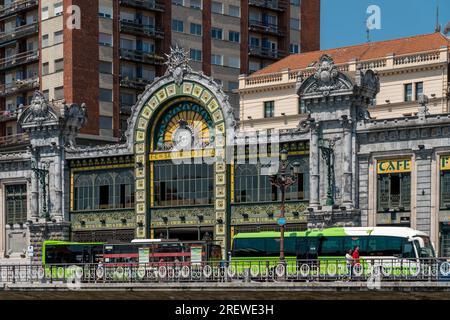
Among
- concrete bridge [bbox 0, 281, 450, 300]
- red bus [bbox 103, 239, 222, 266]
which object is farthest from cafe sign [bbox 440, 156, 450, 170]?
concrete bridge [bbox 0, 281, 450, 300]

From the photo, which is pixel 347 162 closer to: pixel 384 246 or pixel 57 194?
pixel 384 246

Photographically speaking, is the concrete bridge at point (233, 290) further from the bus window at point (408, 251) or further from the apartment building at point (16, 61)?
the apartment building at point (16, 61)

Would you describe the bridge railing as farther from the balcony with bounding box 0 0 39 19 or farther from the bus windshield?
the balcony with bounding box 0 0 39 19

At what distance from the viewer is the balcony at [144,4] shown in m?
104

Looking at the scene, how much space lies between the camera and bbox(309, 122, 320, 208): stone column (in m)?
74.2

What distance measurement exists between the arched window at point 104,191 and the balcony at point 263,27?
108 ft

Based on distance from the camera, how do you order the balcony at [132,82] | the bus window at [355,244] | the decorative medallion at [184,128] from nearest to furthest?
the bus window at [355,244] < the decorative medallion at [184,128] < the balcony at [132,82]

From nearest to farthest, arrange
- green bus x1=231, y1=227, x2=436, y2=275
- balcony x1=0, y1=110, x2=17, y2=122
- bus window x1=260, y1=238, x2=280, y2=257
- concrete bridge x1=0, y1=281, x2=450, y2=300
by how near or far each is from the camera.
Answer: concrete bridge x1=0, y1=281, x2=450, y2=300
green bus x1=231, y1=227, x2=436, y2=275
bus window x1=260, y1=238, x2=280, y2=257
balcony x1=0, y1=110, x2=17, y2=122

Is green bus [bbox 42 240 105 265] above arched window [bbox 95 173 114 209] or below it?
below

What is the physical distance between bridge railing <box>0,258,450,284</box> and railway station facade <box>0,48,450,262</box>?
999 centimetres

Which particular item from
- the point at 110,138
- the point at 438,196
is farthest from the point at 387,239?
the point at 110,138

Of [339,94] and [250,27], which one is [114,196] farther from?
[250,27]

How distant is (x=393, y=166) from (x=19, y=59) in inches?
1783

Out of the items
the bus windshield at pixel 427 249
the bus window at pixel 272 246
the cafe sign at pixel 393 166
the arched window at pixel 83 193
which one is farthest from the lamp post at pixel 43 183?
the bus windshield at pixel 427 249
